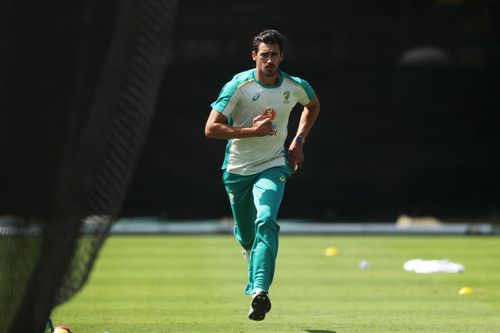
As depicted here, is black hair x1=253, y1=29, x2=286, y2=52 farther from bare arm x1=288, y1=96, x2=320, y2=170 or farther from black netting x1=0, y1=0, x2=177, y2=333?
black netting x1=0, y1=0, x2=177, y2=333

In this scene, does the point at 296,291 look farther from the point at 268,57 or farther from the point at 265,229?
the point at 268,57

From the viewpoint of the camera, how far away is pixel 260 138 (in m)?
8.52

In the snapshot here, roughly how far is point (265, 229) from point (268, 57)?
111cm

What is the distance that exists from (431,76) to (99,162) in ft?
43.1

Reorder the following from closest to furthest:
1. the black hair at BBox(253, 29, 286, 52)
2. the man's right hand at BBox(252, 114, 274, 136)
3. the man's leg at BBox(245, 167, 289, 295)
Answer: the man's leg at BBox(245, 167, 289, 295), the man's right hand at BBox(252, 114, 274, 136), the black hair at BBox(253, 29, 286, 52)

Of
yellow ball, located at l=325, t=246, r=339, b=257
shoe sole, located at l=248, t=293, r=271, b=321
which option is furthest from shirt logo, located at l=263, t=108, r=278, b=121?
yellow ball, located at l=325, t=246, r=339, b=257

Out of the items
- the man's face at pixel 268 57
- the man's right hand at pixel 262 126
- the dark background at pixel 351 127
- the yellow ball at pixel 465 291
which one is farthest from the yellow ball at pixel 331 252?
the man's right hand at pixel 262 126

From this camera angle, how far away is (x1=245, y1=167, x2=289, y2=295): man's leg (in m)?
7.85

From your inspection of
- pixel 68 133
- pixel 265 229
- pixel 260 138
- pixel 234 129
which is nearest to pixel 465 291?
pixel 260 138

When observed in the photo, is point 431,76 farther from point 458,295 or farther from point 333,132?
point 458,295

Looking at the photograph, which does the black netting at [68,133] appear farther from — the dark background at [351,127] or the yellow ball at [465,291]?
the dark background at [351,127]

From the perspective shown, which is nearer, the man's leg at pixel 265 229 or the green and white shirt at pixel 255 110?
the man's leg at pixel 265 229

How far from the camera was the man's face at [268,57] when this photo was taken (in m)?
8.23

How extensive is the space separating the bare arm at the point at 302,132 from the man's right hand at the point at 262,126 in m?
0.54
